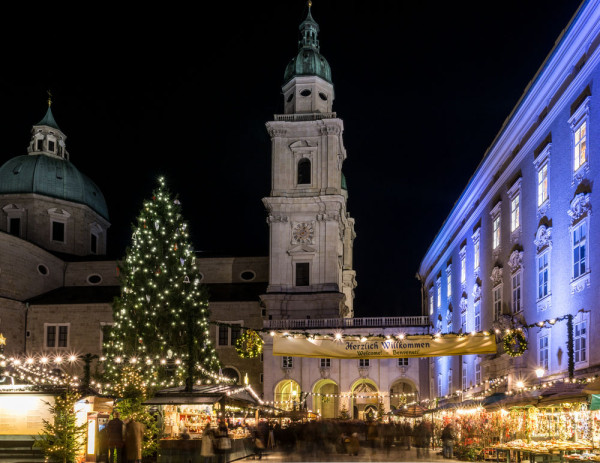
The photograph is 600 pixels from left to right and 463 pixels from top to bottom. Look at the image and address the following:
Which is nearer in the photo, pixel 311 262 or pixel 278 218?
pixel 311 262

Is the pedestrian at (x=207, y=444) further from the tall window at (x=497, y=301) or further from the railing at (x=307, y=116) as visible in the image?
the railing at (x=307, y=116)

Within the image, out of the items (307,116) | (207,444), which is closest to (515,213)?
(207,444)

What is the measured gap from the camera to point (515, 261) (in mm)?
28156

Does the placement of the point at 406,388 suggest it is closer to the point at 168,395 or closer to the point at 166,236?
the point at 166,236

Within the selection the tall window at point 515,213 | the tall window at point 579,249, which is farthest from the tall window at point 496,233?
the tall window at point 579,249

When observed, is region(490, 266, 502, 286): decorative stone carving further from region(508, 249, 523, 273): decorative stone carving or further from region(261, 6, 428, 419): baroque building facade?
region(261, 6, 428, 419): baroque building facade

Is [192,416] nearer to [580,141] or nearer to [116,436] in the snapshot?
[116,436]

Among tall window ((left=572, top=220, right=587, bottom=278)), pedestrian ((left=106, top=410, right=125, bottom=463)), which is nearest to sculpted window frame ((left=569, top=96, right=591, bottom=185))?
tall window ((left=572, top=220, right=587, bottom=278))

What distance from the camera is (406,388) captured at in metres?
66.4

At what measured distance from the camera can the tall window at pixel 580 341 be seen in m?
21.8

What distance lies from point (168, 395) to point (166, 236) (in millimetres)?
18143

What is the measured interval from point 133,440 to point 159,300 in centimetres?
2149

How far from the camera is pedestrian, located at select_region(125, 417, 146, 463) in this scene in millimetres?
19984

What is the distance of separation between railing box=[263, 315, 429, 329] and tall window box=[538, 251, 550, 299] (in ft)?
103
